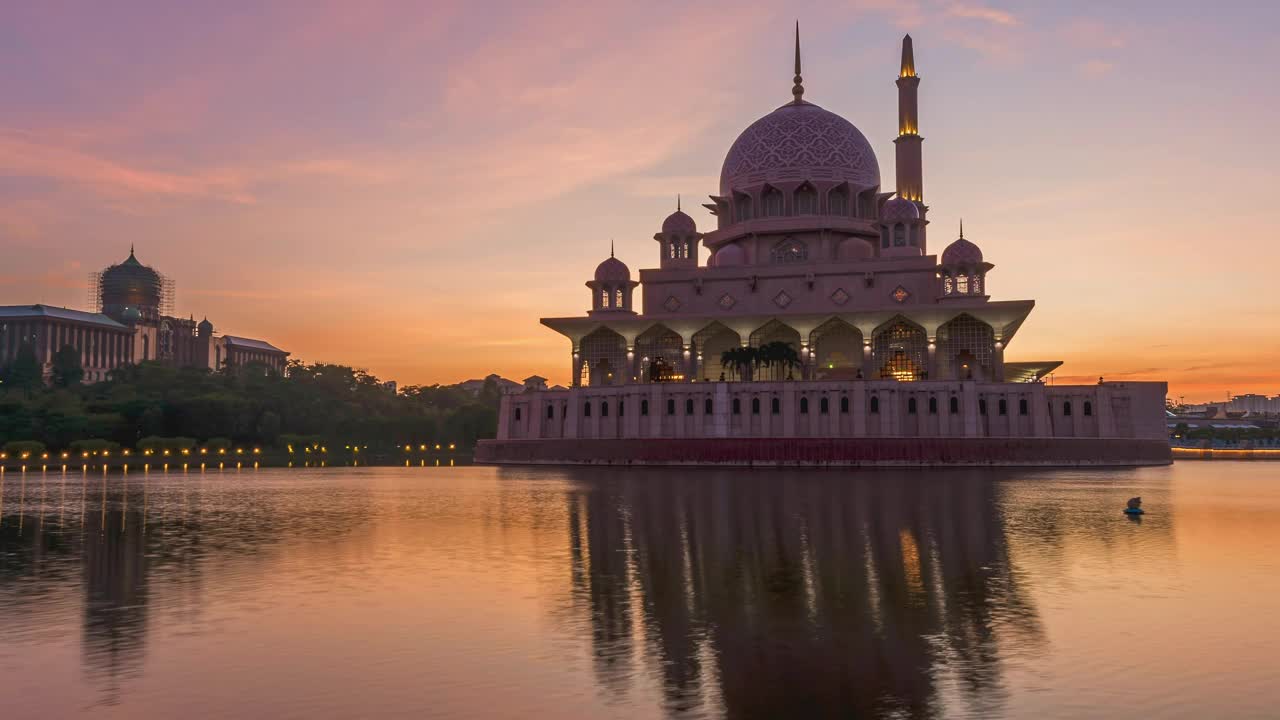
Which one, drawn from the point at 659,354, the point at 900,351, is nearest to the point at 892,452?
the point at 900,351

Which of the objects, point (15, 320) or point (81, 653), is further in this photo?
point (15, 320)

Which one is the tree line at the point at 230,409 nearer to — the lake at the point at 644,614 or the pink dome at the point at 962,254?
the pink dome at the point at 962,254

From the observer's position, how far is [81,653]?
36.4 feet

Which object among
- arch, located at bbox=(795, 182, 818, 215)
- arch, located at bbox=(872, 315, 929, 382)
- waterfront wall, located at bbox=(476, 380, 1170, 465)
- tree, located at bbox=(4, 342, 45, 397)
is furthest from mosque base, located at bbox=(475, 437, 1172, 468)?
tree, located at bbox=(4, 342, 45, 397)

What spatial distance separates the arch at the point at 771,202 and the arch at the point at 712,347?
31.0 ft

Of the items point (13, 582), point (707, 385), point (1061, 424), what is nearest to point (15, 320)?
point (707, 385)

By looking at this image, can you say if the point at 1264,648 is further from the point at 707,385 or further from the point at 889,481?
the point at 707,385

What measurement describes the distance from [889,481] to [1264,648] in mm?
32032

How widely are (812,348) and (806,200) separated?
459 inches

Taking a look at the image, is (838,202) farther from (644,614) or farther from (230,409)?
(644,614)

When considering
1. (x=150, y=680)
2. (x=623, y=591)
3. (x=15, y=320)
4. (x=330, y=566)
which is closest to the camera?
(x=150, y=680)

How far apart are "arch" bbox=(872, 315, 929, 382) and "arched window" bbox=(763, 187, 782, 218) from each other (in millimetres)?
12462

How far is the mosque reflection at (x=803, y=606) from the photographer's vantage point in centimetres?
953

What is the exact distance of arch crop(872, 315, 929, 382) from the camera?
238ft
